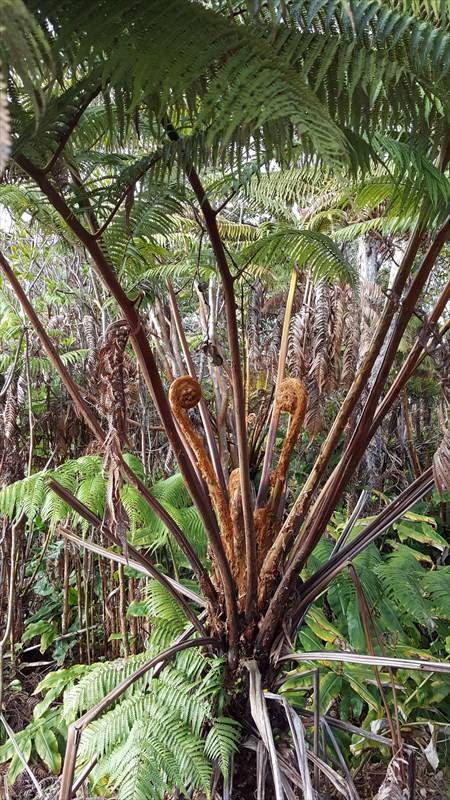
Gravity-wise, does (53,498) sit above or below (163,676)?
above

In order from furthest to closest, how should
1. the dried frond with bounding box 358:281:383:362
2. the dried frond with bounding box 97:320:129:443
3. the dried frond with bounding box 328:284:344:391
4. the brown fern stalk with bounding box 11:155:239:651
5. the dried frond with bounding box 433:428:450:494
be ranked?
the dried frond with bounding box 358:281:383:362
the dried frond with bounding box 328:284:344:391
the dried frond with bounding box 97:320:129:443
the dried frond with bounding box 433:428:450:494
the brown fern stalk with bounding box 11:155:239:651

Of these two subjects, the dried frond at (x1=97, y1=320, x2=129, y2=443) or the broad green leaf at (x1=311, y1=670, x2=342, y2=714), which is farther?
the broad green leaf at (x1=311, y1=670, x2=342, y2=714)

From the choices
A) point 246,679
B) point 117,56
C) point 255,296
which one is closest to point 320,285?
point 255,296

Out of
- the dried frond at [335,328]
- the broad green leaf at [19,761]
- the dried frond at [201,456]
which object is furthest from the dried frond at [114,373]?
the broad green leaf at [19,761]

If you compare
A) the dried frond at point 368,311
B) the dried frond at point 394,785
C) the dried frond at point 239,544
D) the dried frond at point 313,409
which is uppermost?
the dried frond at point 368,311

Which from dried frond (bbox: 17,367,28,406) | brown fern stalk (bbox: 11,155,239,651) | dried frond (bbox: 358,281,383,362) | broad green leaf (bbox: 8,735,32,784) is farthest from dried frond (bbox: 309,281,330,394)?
broad green leaf (bbox: 8,735,32,784)

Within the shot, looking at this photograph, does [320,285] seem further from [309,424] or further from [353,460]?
[353,460]

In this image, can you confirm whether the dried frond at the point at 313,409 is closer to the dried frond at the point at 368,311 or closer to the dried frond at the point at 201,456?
the dried frond at the point at 368,311

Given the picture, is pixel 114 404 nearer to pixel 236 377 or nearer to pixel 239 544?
pixel 236 377

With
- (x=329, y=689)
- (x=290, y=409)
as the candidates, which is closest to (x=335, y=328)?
(x=290, y=409)

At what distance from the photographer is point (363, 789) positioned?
158cm

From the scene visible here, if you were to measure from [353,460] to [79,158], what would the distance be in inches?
30.3

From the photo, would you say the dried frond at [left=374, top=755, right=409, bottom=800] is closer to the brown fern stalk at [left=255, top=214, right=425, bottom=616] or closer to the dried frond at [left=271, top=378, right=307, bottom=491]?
the brown fern stalk at [left=255, top=214, right=425, bottom=616]

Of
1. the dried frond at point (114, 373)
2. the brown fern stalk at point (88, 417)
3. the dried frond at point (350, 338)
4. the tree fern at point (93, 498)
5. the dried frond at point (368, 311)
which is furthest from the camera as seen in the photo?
the dried frond at point (350, 338)
